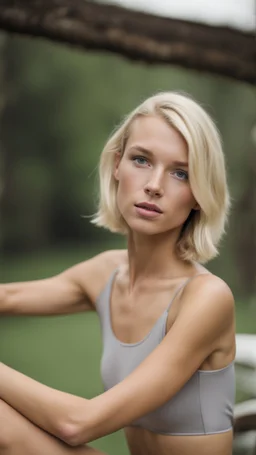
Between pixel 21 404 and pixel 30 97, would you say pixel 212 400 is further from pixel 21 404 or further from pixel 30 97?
pixel 30 97

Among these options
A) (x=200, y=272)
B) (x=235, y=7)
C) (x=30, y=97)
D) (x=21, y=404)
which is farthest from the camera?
(x=30, y=97)

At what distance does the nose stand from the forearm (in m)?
0.40

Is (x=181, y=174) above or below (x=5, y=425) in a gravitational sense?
above

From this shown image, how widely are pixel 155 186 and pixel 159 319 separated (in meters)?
0.26

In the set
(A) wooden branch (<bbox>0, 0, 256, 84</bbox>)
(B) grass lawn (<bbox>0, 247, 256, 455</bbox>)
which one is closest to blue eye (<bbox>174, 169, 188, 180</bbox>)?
(A) wooden branch (<bbox>0, 0, 256, 84</bbox>)

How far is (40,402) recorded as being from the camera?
1.35 m

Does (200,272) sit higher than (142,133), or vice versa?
(142,133)

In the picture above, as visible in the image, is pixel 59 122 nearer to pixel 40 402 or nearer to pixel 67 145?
pixel 67 145

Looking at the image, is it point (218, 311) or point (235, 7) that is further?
point (235, 7)

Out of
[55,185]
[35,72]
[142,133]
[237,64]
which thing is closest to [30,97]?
[35,72]

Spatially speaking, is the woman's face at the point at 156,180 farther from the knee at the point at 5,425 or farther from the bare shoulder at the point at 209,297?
the knee at the point at 5,425

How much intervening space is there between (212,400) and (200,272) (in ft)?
0.82

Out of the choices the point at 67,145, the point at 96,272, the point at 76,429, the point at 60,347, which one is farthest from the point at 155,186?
the point at 67,145

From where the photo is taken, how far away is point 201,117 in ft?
4.64
